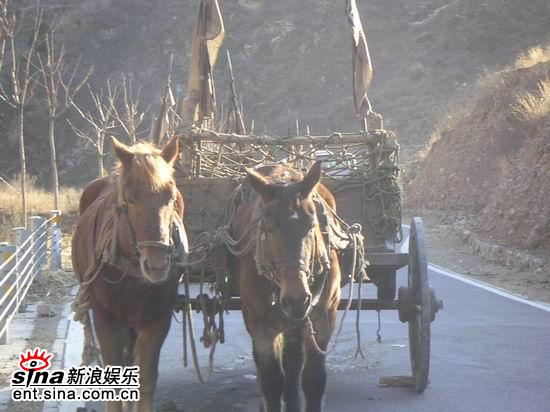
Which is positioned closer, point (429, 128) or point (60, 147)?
point (429, 128)

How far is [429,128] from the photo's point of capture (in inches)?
1554

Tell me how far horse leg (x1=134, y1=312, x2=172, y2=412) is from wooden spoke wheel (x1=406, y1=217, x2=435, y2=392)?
2.22 m

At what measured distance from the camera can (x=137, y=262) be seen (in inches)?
221

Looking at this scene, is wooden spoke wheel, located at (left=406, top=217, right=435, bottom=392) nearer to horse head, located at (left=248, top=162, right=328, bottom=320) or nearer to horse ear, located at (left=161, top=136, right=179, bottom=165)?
horse head, located at (left=248, top=162, right=328, bottom=320)

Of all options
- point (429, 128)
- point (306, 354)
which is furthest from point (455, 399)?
point (429, 128)

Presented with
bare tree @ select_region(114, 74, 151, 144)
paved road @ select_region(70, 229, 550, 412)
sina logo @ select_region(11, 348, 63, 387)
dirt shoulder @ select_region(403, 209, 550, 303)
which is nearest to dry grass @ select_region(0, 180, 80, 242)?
bare tree @ select_region(114, 74, 151, 144)

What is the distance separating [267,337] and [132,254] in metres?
1.02

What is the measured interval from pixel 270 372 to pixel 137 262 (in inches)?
43.6

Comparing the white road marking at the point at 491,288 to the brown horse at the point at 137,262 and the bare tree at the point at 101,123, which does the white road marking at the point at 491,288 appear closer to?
the brown horse at the point at 137,262

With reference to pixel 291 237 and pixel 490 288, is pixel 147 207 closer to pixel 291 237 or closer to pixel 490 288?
pixel 291 237

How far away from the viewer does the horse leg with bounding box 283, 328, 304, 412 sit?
5547 millimetres

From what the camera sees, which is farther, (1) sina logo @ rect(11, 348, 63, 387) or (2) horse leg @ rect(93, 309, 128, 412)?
(1) sina logo @ rect(11, 348, 63, 387)

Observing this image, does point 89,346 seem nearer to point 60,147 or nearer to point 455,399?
point 455,399

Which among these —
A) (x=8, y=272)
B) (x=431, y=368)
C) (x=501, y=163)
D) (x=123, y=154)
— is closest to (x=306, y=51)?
(x=501, y=163)
